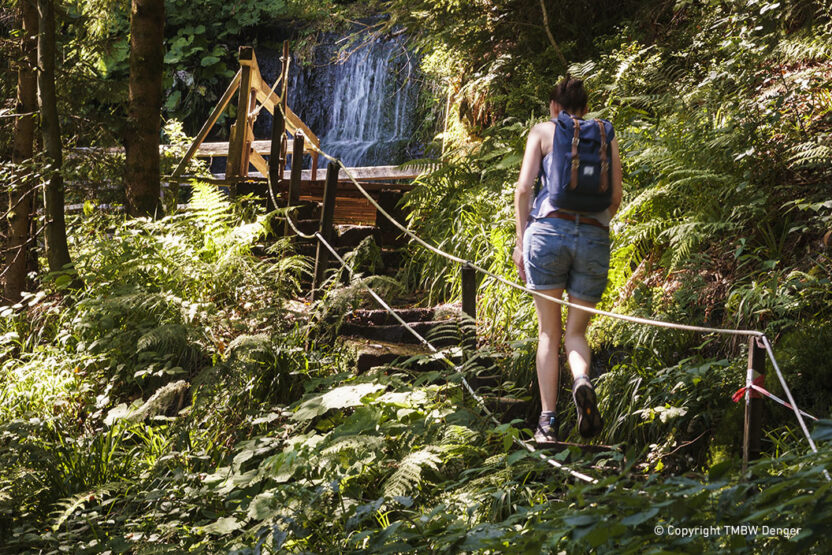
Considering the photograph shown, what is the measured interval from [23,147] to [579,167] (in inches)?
299

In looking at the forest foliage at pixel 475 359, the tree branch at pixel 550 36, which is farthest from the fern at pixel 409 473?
the tree branch at pixel 550 36

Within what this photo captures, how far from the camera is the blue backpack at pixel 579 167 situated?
409 cm

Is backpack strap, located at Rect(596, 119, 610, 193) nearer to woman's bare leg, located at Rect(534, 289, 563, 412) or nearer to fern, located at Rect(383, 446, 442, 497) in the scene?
woman's bare leg, located at Rect(534, 289, 563, 412)

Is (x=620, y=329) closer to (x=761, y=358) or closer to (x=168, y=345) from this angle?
(x=761, y=358)

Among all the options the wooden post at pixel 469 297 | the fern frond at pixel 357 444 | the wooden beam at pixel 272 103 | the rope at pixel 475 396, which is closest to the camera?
the rope at pixel 475 396

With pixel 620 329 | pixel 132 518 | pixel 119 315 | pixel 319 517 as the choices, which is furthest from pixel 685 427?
pixel 119 315

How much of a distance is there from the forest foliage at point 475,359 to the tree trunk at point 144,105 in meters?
0.25

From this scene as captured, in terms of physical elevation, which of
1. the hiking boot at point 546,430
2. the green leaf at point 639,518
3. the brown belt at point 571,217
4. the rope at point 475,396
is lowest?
the hiking boot at point 546,430

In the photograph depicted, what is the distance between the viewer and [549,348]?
429cm

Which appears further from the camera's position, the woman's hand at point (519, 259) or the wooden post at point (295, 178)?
the wooden post at point (295, 178)

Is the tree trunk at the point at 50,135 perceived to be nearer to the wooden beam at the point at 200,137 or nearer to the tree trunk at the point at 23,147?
the tree trunk at the point at 23,147

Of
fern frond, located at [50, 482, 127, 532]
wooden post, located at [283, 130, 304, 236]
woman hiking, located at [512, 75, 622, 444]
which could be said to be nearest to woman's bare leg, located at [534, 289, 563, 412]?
woman hiking, located at [512, 75, 622, 444]

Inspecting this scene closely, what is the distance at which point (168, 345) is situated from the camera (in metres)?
6.54

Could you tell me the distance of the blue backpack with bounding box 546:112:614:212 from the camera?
409 centimetres
